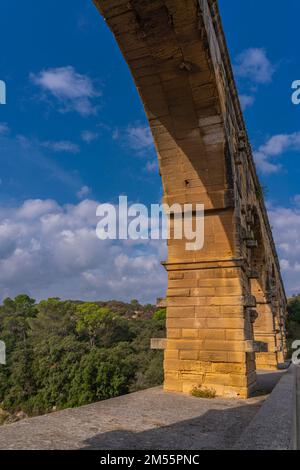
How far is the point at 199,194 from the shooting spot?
6.38 metres

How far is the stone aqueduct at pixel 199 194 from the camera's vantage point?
5238mm

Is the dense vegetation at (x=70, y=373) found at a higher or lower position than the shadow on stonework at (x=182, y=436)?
lower

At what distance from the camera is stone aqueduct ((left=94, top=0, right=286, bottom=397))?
5.24m

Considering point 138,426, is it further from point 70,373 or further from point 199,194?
point 70,373

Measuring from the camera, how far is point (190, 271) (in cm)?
634

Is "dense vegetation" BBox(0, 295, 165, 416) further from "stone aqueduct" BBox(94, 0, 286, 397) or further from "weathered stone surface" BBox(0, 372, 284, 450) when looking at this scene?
"weathered stone surface" BBox(0, 372, 284, 450)

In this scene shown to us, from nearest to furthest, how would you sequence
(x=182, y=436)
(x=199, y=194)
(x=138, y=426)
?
(x=182, y=436)
(x=138, y=426)
(x=199, y=194)

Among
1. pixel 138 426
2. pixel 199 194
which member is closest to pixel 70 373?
pixel 199 194

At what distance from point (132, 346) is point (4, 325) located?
662 inches

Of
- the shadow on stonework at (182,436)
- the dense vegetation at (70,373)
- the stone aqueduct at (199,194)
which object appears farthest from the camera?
the dense vegetation at (70,373)

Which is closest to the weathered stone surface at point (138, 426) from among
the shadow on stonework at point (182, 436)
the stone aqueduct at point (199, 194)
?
→ the shadow on stonework at point (182, 436)

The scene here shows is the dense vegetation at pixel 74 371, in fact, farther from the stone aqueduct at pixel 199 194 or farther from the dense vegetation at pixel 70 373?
the stone aqueduct at pixel 199 194

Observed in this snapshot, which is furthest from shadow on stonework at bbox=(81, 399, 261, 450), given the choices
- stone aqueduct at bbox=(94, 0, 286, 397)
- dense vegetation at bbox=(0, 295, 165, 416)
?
dense vegetation at bbox=(0, 295, 165, 416)

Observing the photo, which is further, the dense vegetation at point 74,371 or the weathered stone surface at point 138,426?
the dense vegetation at point 74,371
